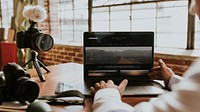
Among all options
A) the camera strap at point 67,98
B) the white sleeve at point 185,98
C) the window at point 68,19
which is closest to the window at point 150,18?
the window at point 68,19

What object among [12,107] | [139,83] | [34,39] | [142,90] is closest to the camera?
[12,107]

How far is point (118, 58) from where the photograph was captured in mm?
1412

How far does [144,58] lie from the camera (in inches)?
55.8

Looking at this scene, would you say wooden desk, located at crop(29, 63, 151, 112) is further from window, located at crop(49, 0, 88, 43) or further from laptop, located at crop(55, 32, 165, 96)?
window, located at crop(49, 0, 88, 43)

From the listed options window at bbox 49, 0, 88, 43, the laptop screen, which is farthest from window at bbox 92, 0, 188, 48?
the laptop screen

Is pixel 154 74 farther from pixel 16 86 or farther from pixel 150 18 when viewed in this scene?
pixel 150 18

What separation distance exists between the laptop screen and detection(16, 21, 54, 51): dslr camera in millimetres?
401

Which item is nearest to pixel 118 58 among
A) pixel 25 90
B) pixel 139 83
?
pixel 139 83

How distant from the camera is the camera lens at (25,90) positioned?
1.03 m

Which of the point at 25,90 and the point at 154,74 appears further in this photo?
the point at 154,74

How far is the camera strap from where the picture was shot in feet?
3.55

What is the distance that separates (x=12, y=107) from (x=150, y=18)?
2676mm

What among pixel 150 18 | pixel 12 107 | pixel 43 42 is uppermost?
pixel 150 18

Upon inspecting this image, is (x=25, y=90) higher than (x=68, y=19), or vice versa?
(x=68, y=19)
